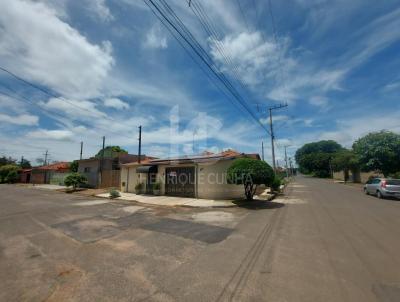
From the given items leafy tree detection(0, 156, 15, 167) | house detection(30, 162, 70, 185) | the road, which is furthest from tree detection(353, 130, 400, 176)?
leafy tree detection(0, 156, 15, 167)

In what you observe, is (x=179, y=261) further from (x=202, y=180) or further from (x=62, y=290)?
(x=202, y=180)

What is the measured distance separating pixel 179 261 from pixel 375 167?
28267 mm

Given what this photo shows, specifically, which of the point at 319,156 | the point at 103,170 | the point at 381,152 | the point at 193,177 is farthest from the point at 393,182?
the point at 319,156

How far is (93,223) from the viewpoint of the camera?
8242mm

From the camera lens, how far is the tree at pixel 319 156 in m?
71.3

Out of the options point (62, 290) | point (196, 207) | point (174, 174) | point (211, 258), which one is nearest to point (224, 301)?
point (211, 258)

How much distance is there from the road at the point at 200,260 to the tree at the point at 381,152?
1941cm

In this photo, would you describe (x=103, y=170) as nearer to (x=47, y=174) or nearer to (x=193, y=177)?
(x=193, y=177)

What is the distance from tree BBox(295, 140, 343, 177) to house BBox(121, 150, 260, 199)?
2530 inches

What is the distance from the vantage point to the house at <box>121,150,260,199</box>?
15.2 m

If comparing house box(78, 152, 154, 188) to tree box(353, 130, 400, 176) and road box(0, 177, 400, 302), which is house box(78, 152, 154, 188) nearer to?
road box(0, 177, 400, 302)

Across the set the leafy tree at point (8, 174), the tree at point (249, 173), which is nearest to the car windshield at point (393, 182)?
the tree at point (249, 173)

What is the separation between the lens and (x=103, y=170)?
24375mm

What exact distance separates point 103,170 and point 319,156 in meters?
71.7
